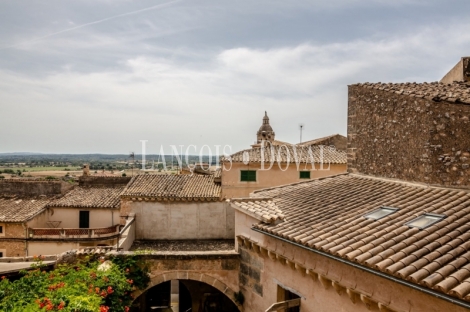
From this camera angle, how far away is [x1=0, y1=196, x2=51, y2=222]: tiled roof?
2798 cm

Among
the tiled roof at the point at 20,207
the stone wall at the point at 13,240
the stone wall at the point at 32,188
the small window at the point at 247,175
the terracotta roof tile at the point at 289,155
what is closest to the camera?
the small window at the point at 247,175

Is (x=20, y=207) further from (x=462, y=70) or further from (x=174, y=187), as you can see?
(x=462, y=70)

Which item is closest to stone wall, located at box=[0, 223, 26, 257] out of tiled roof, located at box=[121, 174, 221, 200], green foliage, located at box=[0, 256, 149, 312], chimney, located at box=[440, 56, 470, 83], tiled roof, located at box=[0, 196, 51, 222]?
tiled roof, located at box=[0, 196, 51, 222]

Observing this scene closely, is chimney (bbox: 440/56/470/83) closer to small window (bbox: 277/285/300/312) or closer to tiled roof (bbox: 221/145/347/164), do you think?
small window (bbox: 277/285/300/312)

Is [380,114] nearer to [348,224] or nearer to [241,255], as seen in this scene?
[348,224]

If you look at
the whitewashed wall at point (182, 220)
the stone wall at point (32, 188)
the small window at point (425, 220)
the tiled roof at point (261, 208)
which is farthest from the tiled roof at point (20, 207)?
the small window at point (425, 220)

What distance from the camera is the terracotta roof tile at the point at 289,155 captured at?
2550cm

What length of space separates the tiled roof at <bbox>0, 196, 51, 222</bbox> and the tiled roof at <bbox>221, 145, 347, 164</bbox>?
15612 millimetres

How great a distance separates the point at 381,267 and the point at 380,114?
6.81 metres

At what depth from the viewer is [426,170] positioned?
29.3 ft

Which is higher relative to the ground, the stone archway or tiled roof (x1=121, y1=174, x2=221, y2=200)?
tiled roof (x1=121, y1=174, x2=221, y2=200)

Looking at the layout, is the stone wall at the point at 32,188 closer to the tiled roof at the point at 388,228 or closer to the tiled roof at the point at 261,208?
the tiled roof at the point at 261,208

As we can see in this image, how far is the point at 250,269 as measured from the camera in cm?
1081

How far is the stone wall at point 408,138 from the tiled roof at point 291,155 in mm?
12896
